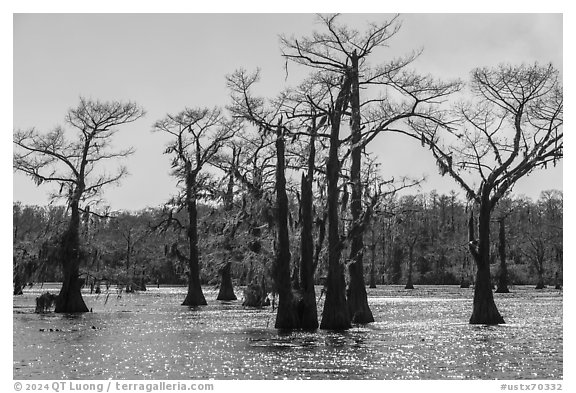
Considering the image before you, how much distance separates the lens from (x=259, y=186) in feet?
125

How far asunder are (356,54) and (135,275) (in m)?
20.3

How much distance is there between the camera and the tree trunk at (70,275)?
46.8 metres

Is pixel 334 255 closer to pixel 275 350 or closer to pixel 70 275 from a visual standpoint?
pixel 275 350

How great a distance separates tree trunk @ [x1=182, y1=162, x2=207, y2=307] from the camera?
58125mm

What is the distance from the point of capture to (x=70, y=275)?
46.9m

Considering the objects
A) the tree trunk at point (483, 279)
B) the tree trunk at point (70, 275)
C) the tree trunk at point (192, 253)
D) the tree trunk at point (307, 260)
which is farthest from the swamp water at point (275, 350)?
the tree trunk at point (192, 253)

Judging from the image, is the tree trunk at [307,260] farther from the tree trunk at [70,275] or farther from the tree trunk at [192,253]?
the tree trunk at [192,253]

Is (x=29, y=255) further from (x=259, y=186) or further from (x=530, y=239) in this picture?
(x=530, y=239)

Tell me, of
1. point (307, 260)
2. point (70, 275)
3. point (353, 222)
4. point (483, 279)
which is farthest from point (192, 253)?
point (483, 279)

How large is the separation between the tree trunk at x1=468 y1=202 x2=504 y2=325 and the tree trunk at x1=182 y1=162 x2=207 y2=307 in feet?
87.0

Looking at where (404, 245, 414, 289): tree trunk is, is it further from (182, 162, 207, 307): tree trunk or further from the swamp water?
the swamp water

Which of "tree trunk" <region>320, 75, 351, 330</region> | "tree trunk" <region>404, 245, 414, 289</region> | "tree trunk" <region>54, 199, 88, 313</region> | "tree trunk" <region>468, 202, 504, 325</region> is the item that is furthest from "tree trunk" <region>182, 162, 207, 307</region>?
"tree trunk" <region>404, 245, 414, 289</region>

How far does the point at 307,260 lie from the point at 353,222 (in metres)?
3.29
